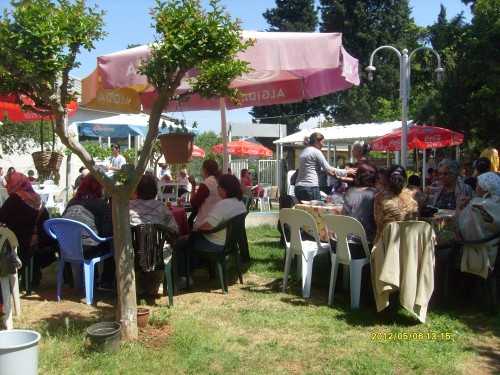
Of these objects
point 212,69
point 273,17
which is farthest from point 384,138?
point 273,17

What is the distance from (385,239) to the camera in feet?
13.9

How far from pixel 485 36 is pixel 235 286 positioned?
8.32m

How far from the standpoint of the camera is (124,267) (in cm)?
373

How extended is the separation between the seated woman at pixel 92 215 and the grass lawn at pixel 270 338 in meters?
0.52

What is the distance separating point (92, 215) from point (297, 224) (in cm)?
199

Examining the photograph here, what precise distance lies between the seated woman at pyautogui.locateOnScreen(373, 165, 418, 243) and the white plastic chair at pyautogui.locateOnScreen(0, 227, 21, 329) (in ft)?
9.95

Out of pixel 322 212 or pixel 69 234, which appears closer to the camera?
pixel 69 234

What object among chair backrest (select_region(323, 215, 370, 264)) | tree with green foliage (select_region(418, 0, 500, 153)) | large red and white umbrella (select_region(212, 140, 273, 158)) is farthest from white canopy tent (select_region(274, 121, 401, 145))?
chair backrest (select_region(323, 215, 370, 264))

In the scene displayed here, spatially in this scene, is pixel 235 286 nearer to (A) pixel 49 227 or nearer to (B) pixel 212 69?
(A) pixel 49 227

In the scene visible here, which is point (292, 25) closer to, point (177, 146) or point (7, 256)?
point (177, 146)

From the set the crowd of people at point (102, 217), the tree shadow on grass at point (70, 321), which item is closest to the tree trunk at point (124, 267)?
the tree shadow on grass at point (70, 321)

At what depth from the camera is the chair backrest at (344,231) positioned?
4.50 metres

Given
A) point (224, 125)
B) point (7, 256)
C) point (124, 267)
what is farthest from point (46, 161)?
point (224, 125)

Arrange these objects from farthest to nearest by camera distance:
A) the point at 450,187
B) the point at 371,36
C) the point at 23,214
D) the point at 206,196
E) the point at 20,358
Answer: the point at 371,36 < the point at 450,187 < the point at 206,196 < the point at 23,214 < the point at 20,358
